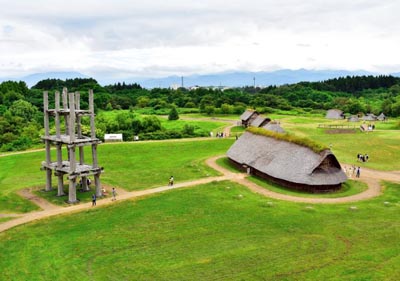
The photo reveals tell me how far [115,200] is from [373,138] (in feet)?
161

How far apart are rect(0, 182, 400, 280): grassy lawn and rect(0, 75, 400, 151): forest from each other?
43.0 metres

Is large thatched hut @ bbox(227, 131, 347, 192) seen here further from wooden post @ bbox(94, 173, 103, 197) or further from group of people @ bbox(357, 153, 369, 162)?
wooden post @ bbox(94, 173, 103, 197)

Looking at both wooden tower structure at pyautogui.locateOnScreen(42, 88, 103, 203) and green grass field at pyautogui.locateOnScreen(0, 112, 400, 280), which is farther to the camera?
wooden tower structure at pyautogui.locateOnScreen(42, 88, 103, 203)

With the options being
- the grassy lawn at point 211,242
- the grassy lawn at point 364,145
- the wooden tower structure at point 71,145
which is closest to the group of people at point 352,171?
the grassy lawn at point 364,145

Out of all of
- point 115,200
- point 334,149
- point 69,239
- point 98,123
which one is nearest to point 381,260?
point 69,239

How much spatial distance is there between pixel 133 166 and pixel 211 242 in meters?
27.4

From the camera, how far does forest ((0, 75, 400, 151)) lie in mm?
80062

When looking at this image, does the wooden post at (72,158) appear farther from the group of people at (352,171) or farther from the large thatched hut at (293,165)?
the group of people at (352,171)

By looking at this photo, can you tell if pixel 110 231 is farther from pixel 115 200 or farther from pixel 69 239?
pixel 115 200

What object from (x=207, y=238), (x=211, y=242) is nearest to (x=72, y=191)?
(x=207, y=238)

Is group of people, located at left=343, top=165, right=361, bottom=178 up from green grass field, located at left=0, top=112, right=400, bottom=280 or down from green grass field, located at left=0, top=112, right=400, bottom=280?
up

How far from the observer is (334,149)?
59.8 m

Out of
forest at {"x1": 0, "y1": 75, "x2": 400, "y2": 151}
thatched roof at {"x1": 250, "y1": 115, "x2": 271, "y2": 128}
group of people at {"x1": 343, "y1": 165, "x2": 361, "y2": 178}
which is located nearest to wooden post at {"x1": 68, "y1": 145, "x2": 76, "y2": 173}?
group of people at {"x1": 343, "y1": 165, "x2": 361, "y2": 178}

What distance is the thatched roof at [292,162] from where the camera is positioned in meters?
38.0
